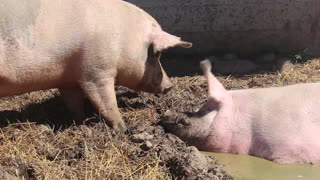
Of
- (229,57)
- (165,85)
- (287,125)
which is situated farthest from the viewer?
(229,57)

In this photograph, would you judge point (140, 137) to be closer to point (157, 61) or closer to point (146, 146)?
point (146, 146)

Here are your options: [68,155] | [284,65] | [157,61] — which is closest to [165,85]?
[157,61]

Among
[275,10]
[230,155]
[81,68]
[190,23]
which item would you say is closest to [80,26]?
[81,68]

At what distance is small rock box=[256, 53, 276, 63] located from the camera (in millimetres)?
7328

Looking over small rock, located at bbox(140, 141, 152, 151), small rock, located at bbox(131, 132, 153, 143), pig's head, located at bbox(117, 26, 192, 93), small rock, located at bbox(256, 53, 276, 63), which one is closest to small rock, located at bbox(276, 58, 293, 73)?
small rock, located at bbox(256, 53, 276, 63)

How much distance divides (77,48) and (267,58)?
9.90 feet

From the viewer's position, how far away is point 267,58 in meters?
7.35

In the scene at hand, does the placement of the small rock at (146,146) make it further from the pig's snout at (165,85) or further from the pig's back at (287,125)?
the pig's snout at (165,85)

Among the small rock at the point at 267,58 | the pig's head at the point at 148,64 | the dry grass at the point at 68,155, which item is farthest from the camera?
the small rock at the point at 267,58

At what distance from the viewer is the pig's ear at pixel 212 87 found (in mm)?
5059

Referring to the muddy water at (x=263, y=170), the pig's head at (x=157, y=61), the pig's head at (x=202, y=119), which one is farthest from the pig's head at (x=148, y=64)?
the muddy water at (x=263, y=170)

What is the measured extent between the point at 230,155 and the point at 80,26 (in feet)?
4.86

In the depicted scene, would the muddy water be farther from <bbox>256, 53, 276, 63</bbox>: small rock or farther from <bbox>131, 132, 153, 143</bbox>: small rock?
<bbox>256, 53, 276, 63</bbox>: small rock

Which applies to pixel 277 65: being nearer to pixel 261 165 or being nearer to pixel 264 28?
pixel 264 28
